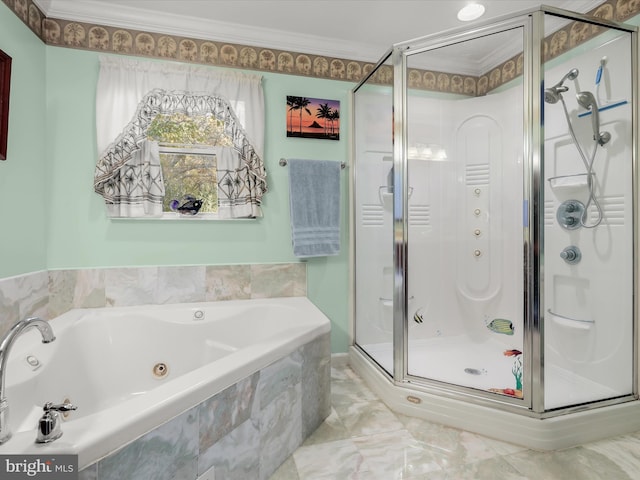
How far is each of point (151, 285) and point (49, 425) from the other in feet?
5.03

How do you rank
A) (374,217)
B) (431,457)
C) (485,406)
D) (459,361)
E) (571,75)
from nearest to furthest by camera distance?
1. (431,457)
2. (485,406)
3. (571,75)
4. (459,361)
5. (374,217)

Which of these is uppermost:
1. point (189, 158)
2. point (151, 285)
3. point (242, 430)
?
point (189, 158)

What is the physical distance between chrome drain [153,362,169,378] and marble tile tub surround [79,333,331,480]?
0.84 metres

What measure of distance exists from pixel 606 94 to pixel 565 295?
109 centimetres

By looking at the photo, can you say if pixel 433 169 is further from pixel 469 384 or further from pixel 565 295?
pixel 469 384

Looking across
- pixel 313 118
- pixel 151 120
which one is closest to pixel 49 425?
pixel 151 120

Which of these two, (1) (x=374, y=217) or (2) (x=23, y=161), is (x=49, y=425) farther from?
(1) (x=374, y=217)

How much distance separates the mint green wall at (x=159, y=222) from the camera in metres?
2.09

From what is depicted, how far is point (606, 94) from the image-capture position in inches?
70.1

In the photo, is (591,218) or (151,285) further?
(151,285)

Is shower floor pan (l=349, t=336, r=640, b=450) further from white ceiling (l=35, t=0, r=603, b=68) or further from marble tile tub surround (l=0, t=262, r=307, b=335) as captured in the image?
white ceiling (l=35, t=0, r=603, b=68)

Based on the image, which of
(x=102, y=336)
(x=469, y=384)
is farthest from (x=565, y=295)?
(x=102, y=336)

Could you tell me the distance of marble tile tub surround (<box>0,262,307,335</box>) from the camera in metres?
2.01

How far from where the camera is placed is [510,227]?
191 cm
